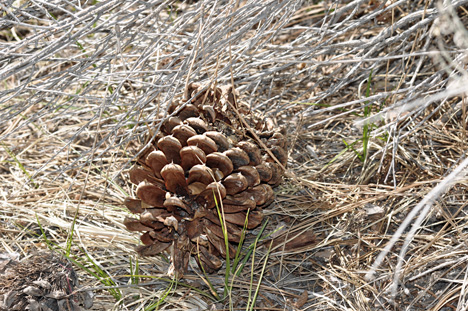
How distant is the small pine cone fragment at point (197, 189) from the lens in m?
1.64

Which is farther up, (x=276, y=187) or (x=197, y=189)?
(x=197, y=189)

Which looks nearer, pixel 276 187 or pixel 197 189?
pixel 197 189

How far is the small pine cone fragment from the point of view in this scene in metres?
1.64

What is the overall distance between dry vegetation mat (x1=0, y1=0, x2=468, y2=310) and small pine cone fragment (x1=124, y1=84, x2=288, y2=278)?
0.24ft

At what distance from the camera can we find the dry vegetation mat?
5.23ft

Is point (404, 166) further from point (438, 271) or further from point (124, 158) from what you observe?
point (124, 158)

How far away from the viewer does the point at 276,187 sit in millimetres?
1963

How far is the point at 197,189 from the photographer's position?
165 centimetres

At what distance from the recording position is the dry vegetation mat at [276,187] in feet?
5.23

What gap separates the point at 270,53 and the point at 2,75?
3.61 ft

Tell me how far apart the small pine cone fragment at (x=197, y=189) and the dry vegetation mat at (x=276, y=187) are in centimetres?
7

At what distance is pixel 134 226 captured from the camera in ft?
5.59

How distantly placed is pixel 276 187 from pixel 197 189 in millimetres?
424

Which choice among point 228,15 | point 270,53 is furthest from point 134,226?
point 270,53
